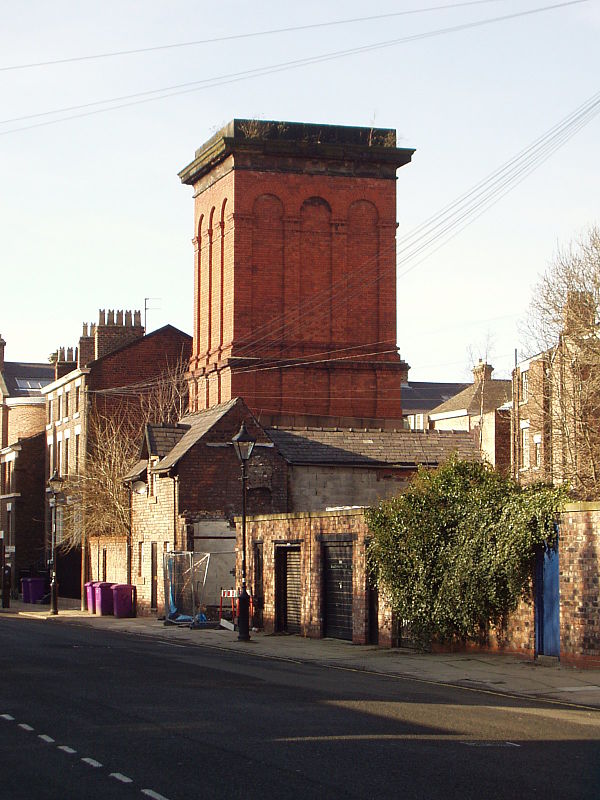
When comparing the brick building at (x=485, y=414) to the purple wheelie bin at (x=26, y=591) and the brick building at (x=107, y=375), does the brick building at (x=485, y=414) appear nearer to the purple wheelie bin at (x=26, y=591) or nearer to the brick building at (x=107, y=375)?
the brick building at (x=107, y=375)

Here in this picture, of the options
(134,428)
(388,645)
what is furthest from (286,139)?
(388,645)

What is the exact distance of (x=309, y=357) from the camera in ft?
182

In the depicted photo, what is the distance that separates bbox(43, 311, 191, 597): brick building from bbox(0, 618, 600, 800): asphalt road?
41.5 m

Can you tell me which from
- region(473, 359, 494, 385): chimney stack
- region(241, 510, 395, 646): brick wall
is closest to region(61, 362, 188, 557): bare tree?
region(241, 510, 395, 646): brick wall

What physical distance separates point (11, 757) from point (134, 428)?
4974cm

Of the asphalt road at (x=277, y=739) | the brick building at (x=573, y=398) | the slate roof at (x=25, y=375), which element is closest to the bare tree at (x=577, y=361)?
the brick building at (x=573, y=398)

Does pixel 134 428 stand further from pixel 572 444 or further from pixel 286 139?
pixel 572 444

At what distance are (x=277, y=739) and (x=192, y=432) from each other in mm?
29996

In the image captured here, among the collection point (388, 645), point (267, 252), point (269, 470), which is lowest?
point (388, 645)

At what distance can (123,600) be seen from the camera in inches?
1713

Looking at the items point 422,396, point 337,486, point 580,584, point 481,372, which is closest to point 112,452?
point 337,486

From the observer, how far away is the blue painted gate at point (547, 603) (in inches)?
864

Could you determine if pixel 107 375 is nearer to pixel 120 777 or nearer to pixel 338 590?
pixel 338 590

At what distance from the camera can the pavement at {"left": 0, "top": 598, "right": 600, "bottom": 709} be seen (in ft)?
60.8
